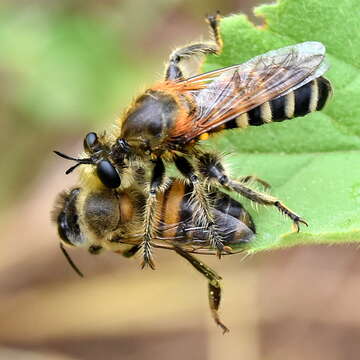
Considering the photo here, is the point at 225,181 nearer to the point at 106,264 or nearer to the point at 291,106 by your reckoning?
the point at 291,106

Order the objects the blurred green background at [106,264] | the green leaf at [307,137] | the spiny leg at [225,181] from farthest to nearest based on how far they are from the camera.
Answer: the blurred green background at [106,264], the spiny leg at [225,181], the green leaf at [307,137]

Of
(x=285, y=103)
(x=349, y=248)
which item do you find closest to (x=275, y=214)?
(x=285, y=103)

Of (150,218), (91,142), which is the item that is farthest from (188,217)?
(91,142)

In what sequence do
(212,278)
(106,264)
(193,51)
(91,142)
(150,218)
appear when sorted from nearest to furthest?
(150,218), (91,142), (212,278), (193,51), (106,264)

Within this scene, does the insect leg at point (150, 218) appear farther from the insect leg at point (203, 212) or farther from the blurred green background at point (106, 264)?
the blurred green background at point (106, 264)

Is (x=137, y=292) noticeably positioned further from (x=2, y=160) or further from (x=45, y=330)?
(x=2, y=160)

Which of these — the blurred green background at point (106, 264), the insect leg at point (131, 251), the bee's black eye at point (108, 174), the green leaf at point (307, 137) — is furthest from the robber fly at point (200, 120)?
the blurred green background at point (106, 264)
